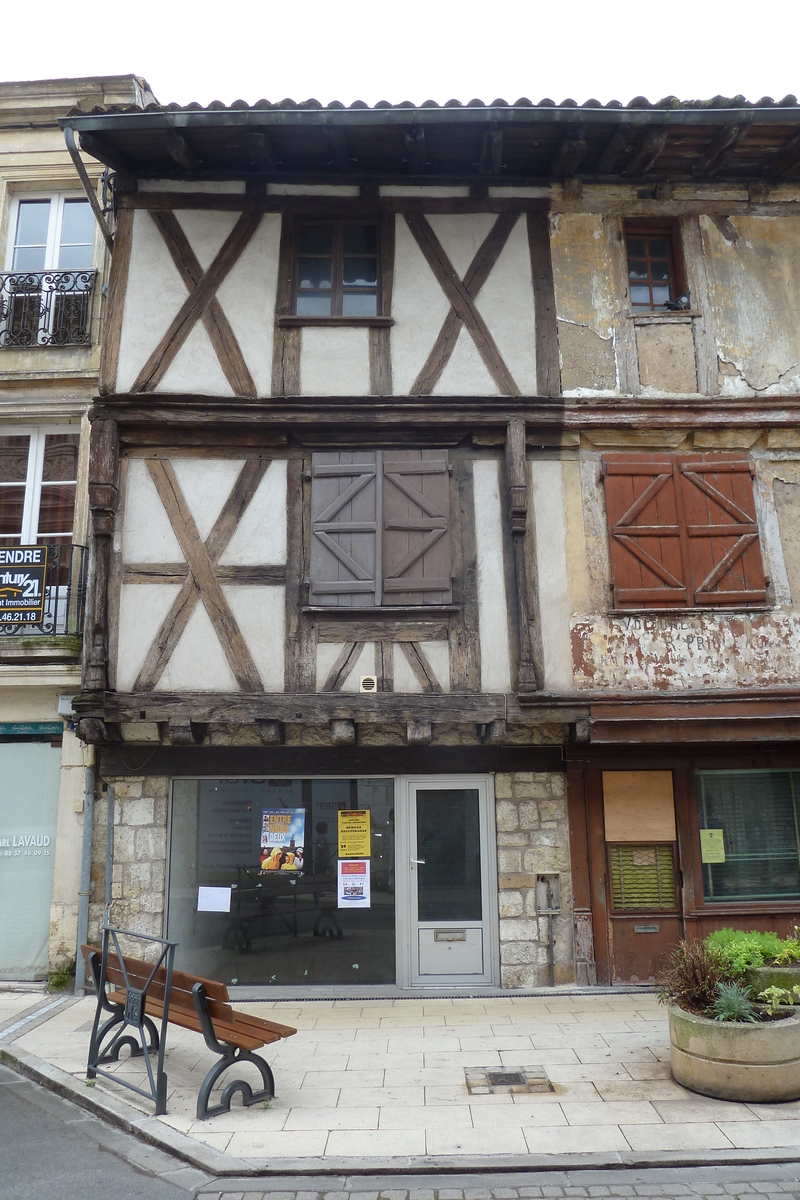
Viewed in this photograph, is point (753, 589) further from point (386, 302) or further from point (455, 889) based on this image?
point (386, 302)

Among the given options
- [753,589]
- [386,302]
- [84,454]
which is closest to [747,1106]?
[753,589]

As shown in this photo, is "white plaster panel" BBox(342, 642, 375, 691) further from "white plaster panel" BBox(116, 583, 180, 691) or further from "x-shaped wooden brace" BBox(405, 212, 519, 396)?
"x-shaped wooden brace" BBox(405, 212, 519, 396)

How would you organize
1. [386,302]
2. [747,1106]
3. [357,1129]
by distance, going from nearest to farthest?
[357,1129], [747,1106], [386,302]

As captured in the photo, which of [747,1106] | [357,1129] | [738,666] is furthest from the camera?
[738,666]

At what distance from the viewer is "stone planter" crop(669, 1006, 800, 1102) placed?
192 inches

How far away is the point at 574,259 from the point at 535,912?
611cm

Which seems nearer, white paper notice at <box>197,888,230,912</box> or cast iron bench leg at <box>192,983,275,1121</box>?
cast iron bench leg at <box>192,983,275,1121</box>

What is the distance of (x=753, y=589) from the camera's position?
300 inches

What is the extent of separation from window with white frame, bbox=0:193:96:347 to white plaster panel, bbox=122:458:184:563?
1.83 meters

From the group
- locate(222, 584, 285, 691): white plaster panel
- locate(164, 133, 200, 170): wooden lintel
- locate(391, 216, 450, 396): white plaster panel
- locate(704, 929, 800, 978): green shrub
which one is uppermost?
locate(164, 133, 200, 170): wooden lintel

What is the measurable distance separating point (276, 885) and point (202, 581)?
2.84 metres

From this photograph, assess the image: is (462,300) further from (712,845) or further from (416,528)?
(712,845)

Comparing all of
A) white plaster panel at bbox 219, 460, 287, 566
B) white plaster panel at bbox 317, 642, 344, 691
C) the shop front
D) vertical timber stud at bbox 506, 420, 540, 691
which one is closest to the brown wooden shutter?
vertical timber stud at bbox 506, 420, 540, 691

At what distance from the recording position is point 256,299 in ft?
26.3
